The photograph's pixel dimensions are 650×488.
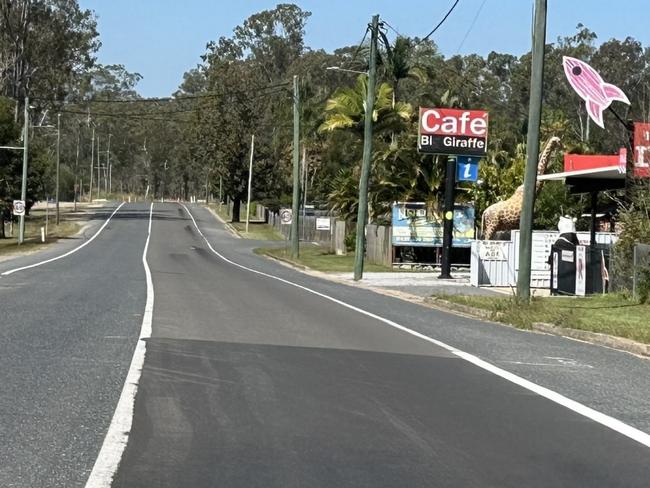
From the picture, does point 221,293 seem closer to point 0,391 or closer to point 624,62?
point 0,391

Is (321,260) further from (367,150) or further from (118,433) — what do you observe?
(118,433)

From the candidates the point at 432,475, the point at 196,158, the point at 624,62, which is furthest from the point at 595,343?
the point at 196,158

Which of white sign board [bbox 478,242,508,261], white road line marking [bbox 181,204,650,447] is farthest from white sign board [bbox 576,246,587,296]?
white road line marking [bbox 181,204,650,447]

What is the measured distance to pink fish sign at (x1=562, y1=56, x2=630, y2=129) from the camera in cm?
2409

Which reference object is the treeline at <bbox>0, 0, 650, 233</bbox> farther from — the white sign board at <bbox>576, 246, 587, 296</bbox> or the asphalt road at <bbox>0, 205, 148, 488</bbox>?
the asphalt road at <bbox>0, 205, 148, 488</bbox>

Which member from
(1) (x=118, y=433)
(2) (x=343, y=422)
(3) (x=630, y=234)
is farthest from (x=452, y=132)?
(1) (x=118, y=433)

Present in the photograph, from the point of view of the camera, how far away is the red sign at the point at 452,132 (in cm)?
3331

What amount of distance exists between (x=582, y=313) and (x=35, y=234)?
5888 cm

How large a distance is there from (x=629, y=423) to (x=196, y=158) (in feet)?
330

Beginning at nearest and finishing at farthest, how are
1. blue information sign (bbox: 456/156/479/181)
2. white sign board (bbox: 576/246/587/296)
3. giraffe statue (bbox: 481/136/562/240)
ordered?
white sign board (bbox: 576/246/587/296), giraffe statue (bbox: 481/136/562/240), blue information sign (bbox: 456/156/479/181)

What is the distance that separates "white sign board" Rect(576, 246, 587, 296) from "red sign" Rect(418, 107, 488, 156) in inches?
406

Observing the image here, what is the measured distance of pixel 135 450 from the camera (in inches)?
272

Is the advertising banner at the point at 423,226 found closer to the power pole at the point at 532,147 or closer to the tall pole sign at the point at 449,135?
the tall pole sign at the point at 449,135

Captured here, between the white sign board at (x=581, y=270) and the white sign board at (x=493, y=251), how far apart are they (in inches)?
202
